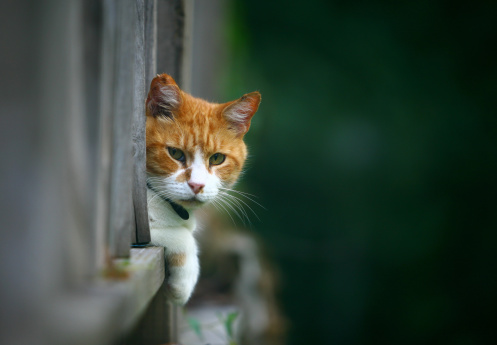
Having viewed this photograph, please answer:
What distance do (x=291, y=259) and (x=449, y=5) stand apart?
4.27m

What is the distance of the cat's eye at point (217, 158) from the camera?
216 centimetres

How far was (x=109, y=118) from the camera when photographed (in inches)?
32.9

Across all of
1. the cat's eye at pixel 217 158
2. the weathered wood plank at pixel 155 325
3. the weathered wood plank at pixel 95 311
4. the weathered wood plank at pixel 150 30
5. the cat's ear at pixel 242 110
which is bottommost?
the weathered wood plank at pixel 155 325

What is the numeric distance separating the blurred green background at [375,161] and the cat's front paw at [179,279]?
4.21 m

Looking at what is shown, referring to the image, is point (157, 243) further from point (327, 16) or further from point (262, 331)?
point (327, 16)

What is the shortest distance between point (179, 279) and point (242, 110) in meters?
0.93

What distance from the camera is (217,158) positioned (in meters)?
2.20

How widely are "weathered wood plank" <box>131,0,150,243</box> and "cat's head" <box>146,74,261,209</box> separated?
331 mm

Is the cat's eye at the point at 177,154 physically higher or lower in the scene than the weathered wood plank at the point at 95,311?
higher

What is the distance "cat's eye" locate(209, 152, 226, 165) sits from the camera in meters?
2.16

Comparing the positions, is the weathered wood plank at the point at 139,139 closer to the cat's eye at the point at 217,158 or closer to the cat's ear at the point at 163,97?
the cat's ear at the point at 163,97

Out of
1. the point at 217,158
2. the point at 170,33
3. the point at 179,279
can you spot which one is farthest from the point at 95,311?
the point at 170,33

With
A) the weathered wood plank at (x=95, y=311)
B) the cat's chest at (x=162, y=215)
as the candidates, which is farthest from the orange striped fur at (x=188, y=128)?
the weathered wood plank at (x=95, y=311)

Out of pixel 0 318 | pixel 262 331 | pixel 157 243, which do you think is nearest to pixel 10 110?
pixel 0 318
